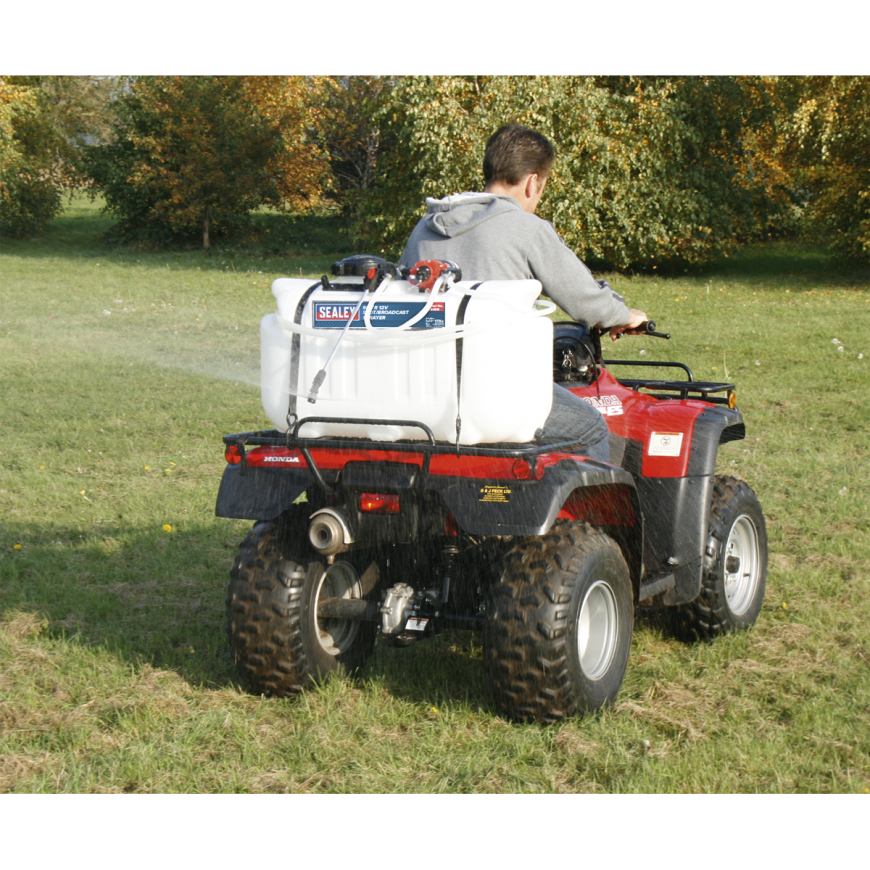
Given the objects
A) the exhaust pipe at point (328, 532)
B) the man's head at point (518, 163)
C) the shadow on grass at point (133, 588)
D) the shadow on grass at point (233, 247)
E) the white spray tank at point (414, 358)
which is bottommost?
the shadow on grass at point (133, 588)

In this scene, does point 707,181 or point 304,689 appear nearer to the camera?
point 304,689

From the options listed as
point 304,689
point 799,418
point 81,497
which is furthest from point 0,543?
point 799,418

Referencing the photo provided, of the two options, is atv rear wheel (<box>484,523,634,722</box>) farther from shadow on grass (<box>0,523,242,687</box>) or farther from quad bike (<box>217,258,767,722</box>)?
shadow on grass (<box>0,523,242,687</box>)

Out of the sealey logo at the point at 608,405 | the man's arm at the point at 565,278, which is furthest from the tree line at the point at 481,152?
the man's arm at the point at 565,278

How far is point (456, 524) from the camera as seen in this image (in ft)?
11.2

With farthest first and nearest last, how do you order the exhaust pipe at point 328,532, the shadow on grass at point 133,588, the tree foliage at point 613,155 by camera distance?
the tree foliage at point 613,155, the shadow on grass at point 133,588, the exhaust pipe at point 328,532

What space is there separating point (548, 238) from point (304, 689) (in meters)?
1.87

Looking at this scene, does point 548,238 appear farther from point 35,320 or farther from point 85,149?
point 85,149

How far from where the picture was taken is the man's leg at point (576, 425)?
3596mm

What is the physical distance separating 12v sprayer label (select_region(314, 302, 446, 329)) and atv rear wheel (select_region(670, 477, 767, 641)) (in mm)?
1796

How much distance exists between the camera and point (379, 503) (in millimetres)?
3361

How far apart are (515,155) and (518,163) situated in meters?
0.03

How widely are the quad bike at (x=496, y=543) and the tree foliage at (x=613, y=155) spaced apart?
1707 centimetres

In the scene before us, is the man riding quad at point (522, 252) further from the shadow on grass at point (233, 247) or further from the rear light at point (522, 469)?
the shadow on grass at point (233, 247)
